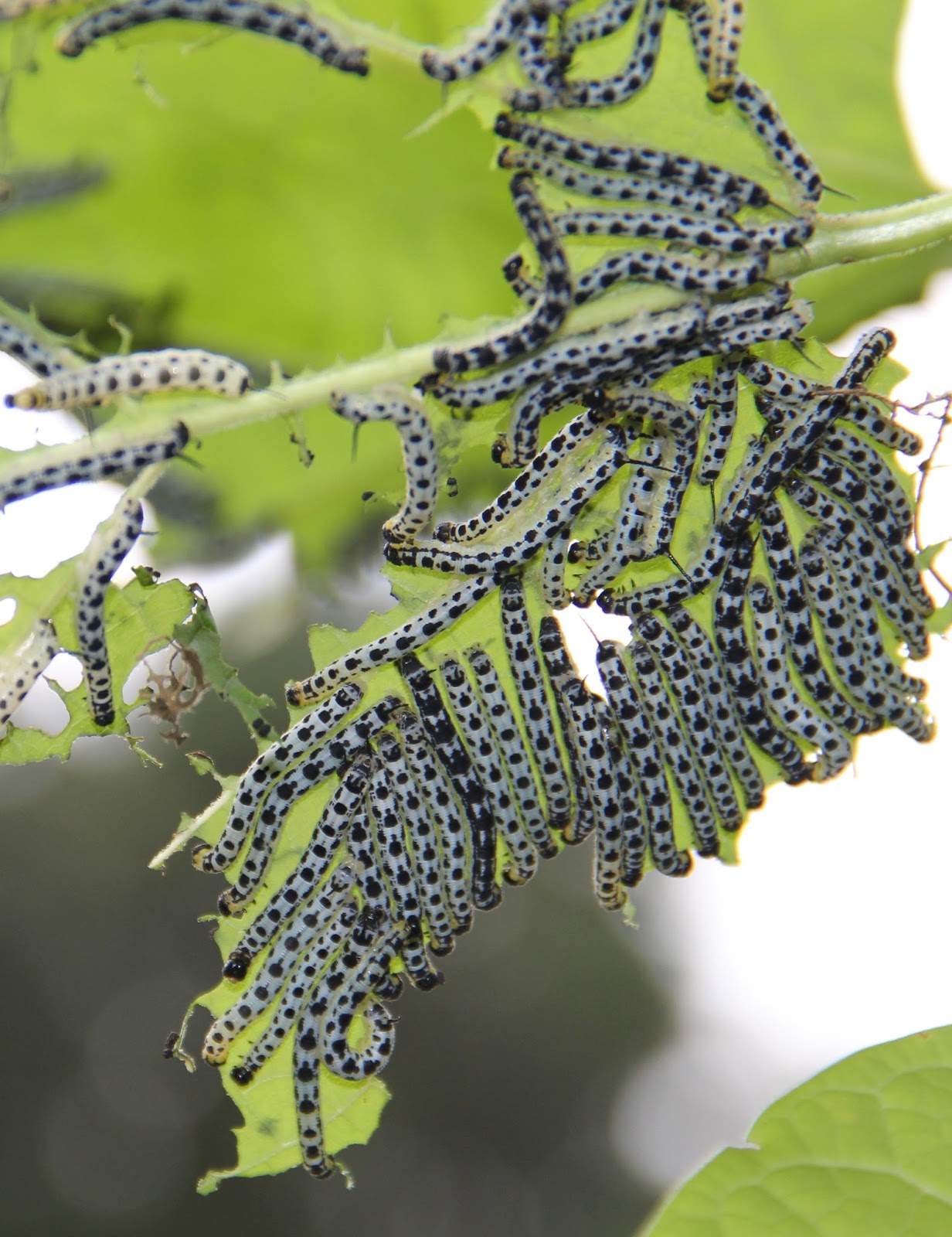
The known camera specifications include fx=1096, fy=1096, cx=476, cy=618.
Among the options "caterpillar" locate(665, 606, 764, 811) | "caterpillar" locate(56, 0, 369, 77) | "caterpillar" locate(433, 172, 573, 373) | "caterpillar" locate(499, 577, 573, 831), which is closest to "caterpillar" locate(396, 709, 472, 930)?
"caterpillar" locate(499, 577, 573, 831)

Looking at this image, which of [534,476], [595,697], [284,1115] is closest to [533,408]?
[534,476]

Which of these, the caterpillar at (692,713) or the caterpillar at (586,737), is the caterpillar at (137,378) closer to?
the caterpillar at (586,737)

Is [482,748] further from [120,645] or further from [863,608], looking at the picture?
[863,608]

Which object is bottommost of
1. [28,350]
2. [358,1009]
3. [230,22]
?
[358,1009]

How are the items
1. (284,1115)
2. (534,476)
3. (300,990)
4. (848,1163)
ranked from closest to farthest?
(848,1163), (534,476), (300,990), (284,1115)

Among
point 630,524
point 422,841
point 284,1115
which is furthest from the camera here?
point 284,1115

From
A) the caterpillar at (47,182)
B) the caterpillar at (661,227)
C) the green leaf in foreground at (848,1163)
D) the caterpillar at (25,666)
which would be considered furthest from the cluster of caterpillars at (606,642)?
the caterpillar at (47,182)

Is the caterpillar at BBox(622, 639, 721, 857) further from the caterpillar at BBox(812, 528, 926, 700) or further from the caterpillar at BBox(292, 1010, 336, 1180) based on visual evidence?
the caterpillar at BBox(292, 1010, 336, 1180)
